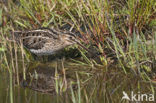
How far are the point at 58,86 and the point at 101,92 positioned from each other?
2.07ft

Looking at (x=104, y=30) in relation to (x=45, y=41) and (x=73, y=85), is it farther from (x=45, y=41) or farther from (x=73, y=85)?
(x=73, y=85)

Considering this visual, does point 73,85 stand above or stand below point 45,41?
below

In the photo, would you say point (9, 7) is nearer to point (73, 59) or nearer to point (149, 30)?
point (73, 59)

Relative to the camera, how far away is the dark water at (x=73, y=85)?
15.0 feet

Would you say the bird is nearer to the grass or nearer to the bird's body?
the bird's body

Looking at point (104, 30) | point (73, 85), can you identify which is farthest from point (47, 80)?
point (104, 30)

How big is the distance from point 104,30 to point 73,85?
4.78ft

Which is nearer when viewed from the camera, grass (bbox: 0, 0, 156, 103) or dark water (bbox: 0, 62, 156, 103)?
dark water (bbox: 0, 62, 156, 103)

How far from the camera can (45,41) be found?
636cm

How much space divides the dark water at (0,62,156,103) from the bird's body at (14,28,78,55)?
0.31m

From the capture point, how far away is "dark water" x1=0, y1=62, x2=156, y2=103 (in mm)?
4562

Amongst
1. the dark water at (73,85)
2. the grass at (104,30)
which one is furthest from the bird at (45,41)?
the dark water at (73,85)

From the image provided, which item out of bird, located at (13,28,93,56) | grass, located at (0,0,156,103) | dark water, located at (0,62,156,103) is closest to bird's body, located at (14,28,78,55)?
bird, located at (13,28,93,56)

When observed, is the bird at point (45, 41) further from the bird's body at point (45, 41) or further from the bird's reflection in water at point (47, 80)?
the bird's reflection in water at point (47, 80)
